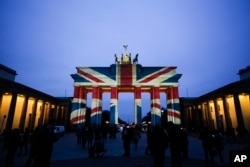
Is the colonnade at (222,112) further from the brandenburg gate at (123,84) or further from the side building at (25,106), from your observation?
the side building at (25,106)

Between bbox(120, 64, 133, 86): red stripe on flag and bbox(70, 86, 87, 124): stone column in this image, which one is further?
bbox(120, 64, 133, 86): red stripe on flag

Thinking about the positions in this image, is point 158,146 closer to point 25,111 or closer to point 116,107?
point 25,111

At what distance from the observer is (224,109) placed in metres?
30.5

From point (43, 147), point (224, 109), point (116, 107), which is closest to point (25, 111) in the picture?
point (116, 107)

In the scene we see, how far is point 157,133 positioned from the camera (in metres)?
6.48

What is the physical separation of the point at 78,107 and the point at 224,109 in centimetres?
3288

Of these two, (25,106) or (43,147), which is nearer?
(43,147)

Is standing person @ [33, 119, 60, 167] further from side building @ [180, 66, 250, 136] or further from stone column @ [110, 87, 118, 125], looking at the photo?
stone column @ [110, 87, 118, 125]

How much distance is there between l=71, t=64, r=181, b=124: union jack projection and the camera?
1764 inches

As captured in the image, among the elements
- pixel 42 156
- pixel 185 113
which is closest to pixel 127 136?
pixel 42 156

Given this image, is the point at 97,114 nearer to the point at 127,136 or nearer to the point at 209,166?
the point at 127,136

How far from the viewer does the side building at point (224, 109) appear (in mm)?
26016

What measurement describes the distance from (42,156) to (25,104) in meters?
30.4

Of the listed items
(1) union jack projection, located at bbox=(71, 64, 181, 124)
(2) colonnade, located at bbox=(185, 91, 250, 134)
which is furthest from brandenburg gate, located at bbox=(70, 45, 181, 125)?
(2) colonnade, located at bbox=(185, 91, 250, 134)
